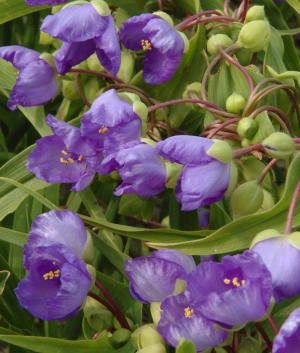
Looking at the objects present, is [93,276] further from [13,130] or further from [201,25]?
[13,130]

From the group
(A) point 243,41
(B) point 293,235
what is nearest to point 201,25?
(A) point 243,41

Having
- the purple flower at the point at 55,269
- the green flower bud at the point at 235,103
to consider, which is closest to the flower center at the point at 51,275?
the purple flower at the point at 55,269

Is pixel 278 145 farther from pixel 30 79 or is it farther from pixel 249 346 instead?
pixel 30 79

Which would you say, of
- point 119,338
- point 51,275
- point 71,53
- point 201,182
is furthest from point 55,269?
point 71,53

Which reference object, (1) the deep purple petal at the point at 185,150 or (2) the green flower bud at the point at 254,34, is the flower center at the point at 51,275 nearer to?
(1) the deep purple petal at the point at 185,150

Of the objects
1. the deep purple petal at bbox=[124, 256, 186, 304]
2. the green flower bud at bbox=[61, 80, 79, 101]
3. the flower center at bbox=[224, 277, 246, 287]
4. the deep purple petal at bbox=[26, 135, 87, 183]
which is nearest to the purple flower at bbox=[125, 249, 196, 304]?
the deep purple petal at bbox=[124, 256, 186, 304]

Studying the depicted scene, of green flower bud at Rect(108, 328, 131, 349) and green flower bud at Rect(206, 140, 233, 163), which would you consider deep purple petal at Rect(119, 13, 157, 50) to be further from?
green flower bud at Rect(108, 328, 131, 349)
